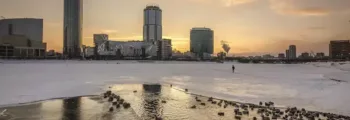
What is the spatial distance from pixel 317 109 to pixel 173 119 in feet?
35.3

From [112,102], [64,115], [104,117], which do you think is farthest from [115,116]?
[112,102]

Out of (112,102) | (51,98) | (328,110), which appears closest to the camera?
(328,110)

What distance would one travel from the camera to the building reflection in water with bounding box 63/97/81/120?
18766mm

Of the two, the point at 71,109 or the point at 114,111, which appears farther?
the point at 71,109

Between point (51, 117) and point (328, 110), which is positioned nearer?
point (51, 117)

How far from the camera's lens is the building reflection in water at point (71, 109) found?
18.8 m

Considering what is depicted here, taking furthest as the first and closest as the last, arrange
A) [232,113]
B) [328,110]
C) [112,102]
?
[112,102] → [328,110] → [232,113]

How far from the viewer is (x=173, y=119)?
18.5 m

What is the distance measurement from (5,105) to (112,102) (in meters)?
7.45

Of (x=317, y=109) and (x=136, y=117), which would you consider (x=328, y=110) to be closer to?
(x=317, y=109)

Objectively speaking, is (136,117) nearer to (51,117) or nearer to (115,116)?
(115,116)

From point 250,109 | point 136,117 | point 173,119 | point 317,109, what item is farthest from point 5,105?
point 317,109

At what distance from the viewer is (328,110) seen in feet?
72.4

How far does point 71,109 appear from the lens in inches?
845
